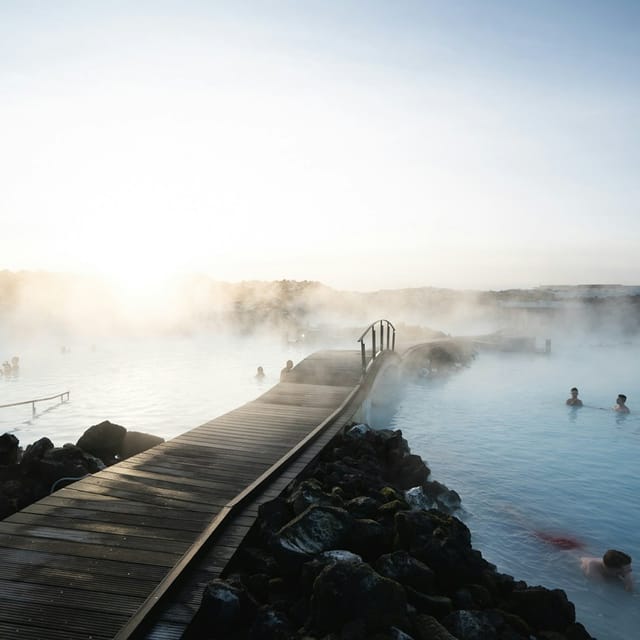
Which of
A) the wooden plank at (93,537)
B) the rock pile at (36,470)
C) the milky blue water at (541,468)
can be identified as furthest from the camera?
the milky blue water at (541,468)

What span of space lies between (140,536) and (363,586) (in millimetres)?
1972

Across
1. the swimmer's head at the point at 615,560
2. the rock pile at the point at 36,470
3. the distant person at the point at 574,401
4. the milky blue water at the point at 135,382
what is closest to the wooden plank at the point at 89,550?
the rock pile at the point at 36,470

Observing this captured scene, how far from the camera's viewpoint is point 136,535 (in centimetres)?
427

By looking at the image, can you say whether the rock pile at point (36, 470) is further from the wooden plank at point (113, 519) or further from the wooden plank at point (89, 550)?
the wooden plank at point (89, 550)

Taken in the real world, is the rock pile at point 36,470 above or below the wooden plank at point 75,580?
below

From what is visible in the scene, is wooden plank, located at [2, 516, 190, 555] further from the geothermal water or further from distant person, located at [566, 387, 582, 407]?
distant person, located at [566, 387, 582, 407]

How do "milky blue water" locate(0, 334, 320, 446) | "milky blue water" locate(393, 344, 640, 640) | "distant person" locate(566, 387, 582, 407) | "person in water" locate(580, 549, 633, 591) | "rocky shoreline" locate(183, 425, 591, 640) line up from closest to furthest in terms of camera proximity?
"rocky shoreline" locate(183, 425, 591, 640) → "person in water" locate(580, 549, 633, 591) → "milky blue water" locate(393, 344, 640, 640) → "milky blue water" locate(0, 334, 320, 446) → "distant person" locate(566, 387, 582, 407)

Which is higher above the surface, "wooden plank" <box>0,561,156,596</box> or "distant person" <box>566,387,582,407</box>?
"wooden plank" <box>0,561,156,596</box>

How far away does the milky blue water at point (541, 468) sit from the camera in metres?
7.12

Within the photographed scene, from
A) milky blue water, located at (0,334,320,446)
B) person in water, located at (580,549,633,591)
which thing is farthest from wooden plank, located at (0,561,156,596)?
milky blue water, located at (0,334,320,446)

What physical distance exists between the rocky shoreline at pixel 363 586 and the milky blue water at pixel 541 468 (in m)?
2.17

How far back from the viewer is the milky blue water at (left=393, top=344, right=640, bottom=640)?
281 inches

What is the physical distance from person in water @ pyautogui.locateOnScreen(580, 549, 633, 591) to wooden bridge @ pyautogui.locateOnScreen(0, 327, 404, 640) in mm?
4108

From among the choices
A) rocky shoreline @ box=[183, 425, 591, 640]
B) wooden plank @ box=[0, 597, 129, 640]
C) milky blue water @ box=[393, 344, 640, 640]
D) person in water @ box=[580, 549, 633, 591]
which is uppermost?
wooden plank @ box=[0, 597, 129, 640]
